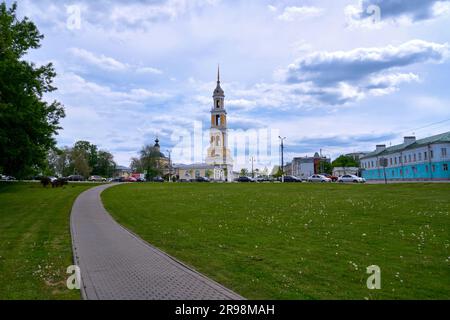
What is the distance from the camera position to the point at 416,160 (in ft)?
246

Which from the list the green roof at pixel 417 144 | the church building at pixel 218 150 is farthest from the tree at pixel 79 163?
the green roof at pixel 417 144

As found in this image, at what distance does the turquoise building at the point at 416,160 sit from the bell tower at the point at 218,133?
52.4 m

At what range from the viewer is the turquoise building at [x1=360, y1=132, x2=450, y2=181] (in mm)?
66688

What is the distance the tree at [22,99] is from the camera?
2392cm

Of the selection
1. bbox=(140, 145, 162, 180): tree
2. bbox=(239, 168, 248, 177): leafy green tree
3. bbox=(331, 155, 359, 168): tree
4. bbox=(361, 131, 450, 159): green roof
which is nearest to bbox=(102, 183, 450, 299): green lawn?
bbox=(361, 131, 450, 159): green roof

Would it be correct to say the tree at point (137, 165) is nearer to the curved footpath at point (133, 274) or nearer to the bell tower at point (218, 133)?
the bell tower at point (218, 133)

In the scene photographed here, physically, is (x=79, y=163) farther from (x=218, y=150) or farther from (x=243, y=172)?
(x=243, y=172)

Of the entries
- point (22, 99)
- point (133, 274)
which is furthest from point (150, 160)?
point (133, 274)

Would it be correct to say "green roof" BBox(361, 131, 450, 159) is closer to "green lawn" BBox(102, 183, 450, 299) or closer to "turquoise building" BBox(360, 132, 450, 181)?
"turquoise building" BBox(360, 132, 450, 181)

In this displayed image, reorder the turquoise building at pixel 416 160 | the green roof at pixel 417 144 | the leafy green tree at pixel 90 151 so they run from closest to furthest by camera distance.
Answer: the turquoise building at pixel 416 160 < the green roof at pixel 417 144 < the leafy green tree at pixel 90 151

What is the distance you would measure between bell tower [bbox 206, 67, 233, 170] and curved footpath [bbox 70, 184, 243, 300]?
115534 millimetres
